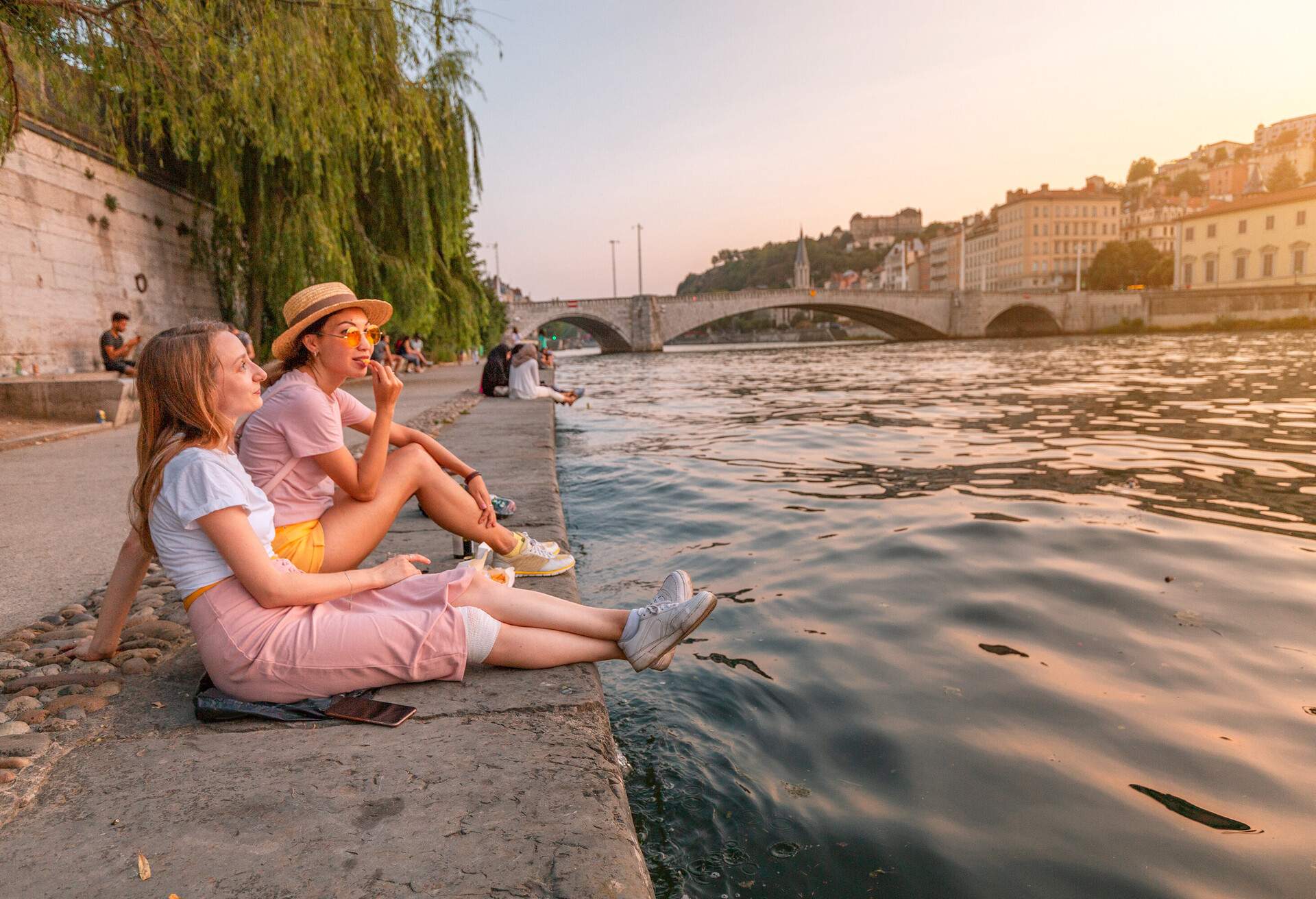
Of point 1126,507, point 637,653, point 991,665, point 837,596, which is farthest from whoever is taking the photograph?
point 1126,507

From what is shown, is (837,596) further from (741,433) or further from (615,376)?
(615,376)

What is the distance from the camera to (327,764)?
6.09ft

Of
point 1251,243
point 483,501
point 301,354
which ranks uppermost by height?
point 1251,243

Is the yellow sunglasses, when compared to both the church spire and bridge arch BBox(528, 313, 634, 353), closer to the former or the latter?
bridge arch BBox(528, 313, 634, 353)

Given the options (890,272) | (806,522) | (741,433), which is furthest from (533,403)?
(890,272)

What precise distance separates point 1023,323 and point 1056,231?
3435 centimetres

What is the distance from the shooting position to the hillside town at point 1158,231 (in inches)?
2579

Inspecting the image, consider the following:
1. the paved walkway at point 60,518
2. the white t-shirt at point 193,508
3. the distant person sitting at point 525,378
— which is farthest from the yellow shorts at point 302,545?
the distant person sitting at point 525,378

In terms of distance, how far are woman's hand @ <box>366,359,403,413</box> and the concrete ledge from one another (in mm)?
7464

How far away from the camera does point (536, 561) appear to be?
341 centimetres

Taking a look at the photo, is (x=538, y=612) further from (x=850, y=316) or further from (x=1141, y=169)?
(x=1141, y=169)

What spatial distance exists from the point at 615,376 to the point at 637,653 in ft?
83.6

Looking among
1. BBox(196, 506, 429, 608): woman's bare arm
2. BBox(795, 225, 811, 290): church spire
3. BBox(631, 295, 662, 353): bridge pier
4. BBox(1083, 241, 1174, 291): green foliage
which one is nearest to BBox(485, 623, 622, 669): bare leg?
BBox(196, 506, 429, 608): woman's bare arm

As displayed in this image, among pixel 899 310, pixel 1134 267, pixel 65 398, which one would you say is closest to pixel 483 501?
pixel 65 398
